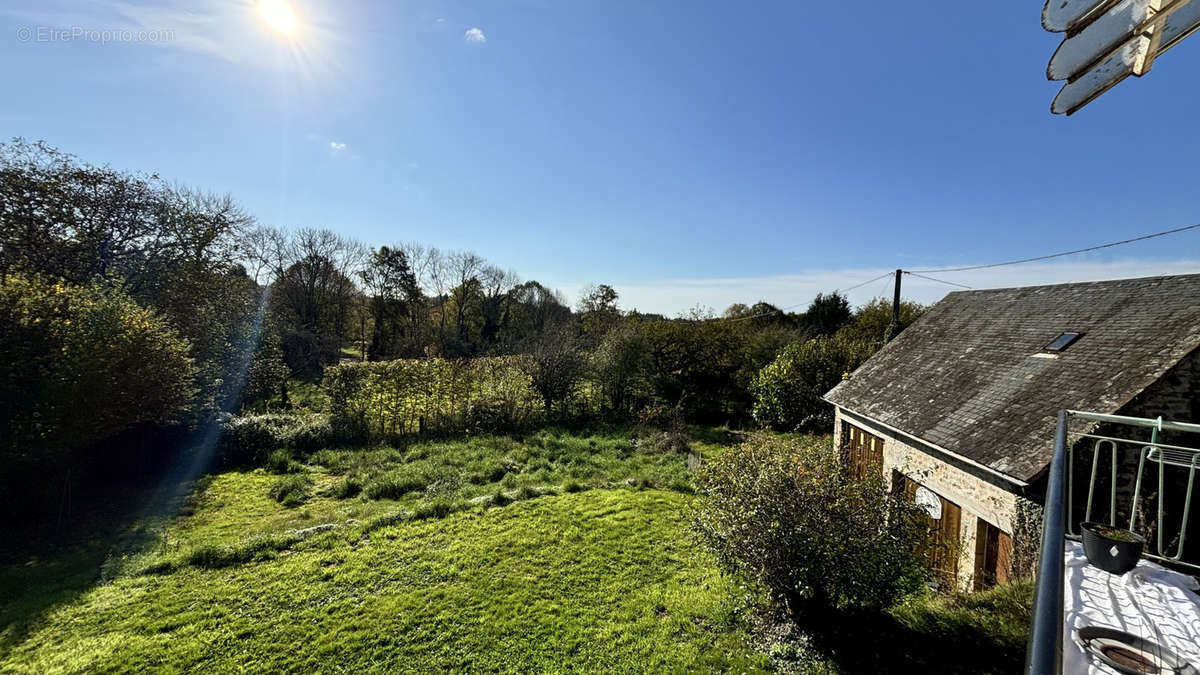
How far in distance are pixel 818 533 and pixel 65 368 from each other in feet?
44.1

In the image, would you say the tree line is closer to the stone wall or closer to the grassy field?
the grassy field

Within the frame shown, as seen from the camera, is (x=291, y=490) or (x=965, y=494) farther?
(x=291, y=490)

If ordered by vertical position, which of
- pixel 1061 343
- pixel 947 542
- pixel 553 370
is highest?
pixel 1061 343

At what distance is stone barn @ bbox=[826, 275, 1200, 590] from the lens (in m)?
5.58

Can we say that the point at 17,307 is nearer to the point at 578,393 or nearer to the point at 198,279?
the point at 198,279

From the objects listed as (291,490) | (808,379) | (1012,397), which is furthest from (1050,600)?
(808,379)

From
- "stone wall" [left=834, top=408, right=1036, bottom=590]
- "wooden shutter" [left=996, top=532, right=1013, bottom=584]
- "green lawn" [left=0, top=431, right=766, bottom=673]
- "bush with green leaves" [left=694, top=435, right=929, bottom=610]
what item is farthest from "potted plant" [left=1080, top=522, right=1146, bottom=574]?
"wooden shutter" [left=996, top=532, right=1013, bottom=584]

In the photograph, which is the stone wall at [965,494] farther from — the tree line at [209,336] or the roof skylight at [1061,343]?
the tree line at [209,336]

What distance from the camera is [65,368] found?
8.36 m

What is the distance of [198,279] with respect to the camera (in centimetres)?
1644

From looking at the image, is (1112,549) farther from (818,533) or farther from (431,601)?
(431,601)

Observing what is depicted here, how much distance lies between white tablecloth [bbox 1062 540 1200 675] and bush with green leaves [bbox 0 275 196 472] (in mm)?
14146

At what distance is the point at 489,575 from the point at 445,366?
11390 mm

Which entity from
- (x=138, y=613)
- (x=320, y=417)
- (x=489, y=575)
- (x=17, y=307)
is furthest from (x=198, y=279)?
(x=489, y=575)
